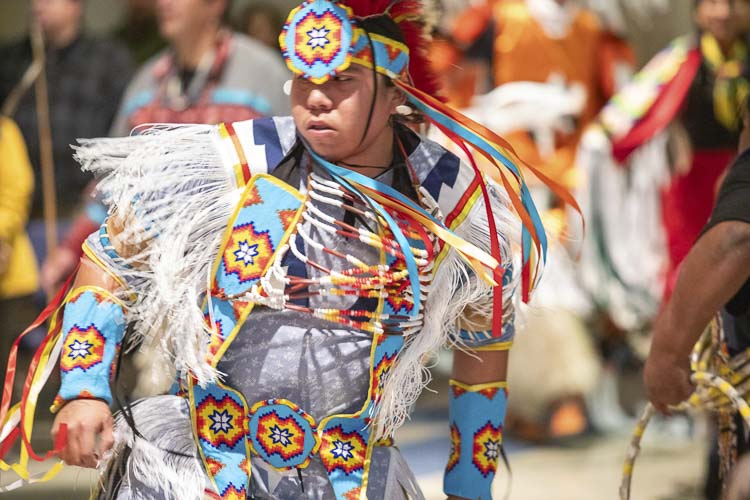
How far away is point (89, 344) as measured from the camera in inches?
90.9

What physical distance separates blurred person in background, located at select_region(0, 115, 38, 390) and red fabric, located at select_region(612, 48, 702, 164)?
2.34m

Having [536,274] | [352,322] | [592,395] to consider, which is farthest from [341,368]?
[592,395]

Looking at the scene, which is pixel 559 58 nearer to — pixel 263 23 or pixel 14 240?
pixel 263 23

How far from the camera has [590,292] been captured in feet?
19.3

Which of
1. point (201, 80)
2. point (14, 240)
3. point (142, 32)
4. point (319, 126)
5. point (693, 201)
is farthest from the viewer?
point (142, 32)

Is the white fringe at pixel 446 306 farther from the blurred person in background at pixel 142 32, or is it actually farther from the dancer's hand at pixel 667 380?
the blurred person in background at pixel 142 32

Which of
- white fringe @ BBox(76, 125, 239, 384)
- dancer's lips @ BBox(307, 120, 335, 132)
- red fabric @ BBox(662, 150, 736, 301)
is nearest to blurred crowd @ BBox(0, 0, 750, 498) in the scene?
red fabric @ BBox(662, 150, 736, 301)

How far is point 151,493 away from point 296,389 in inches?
12.3

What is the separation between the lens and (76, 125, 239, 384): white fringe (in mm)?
2348

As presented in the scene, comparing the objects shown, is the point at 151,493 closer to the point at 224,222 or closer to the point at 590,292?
the point at 224,222

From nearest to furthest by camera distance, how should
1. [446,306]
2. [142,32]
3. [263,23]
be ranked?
[446,306] → [263,23] → [142,32]

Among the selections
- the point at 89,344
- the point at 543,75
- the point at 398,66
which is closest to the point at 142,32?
the point at 543,75

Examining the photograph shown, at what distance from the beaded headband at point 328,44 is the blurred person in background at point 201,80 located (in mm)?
1954

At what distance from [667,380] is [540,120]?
353 centimetres
